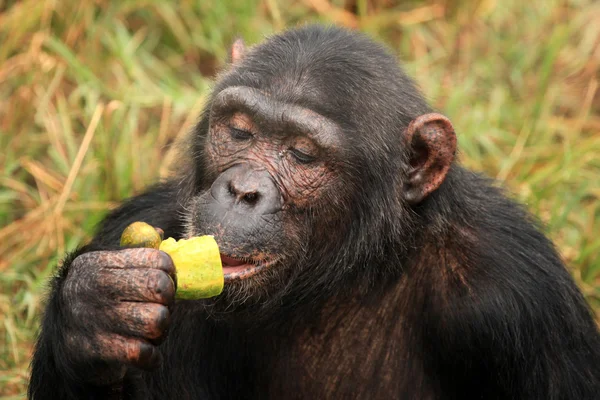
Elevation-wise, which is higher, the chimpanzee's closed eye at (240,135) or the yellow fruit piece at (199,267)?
the chimpanzee's closed eye at (240,135)

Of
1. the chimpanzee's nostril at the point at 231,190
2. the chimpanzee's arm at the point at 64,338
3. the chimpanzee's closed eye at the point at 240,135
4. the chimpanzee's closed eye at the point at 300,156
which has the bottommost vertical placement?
the chimpanzee's arm at the point at 64,338

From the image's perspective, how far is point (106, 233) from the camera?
7832 millimetres

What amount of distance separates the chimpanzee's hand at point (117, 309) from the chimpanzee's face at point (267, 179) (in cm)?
44

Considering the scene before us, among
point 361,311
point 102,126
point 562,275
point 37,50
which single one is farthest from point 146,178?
point 562,275

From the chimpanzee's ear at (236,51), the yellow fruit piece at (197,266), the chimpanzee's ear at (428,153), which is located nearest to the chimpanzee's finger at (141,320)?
the yellow fruit piece at (197,266)

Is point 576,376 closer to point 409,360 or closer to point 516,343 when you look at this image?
point 516,343

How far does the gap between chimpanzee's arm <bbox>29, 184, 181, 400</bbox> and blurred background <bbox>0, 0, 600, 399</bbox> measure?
1.46 metres

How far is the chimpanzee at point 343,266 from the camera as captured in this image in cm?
663

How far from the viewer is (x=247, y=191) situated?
250 inches

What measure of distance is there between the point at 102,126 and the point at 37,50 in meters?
1.46

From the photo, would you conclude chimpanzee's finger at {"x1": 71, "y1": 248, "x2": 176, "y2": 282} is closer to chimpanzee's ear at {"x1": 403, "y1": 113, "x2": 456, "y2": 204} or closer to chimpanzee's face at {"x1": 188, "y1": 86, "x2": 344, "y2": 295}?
chimpanzee's face at {"x1": 188, "y1": 86, "x2": 344, "y2": 295}

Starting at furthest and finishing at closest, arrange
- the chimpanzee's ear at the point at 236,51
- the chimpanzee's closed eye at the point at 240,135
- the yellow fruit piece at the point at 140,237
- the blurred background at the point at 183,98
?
1. the blurred background at the point at 183,98
2. the chimpanzee's ear at the point at 236,51
3. the chimpanzee's closed eye at the point at 240,135
4. the yellow fruit piece at the point at 140,237

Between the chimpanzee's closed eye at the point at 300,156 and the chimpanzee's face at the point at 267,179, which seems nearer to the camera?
the chimpanzee's face at the point at 267,179

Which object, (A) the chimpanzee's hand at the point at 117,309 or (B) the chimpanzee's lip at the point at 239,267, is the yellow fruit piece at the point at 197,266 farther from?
(B) the chimpanzee's lip at the point at 239,267
